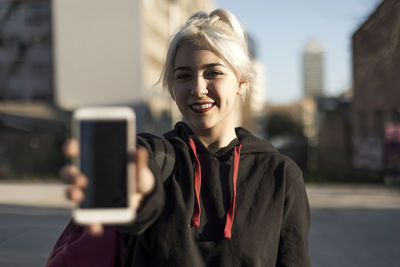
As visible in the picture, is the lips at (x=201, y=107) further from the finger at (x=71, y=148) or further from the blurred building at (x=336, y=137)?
the blurred building at (x=336, y=137)

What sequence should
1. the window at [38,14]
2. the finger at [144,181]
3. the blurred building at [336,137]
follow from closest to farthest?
the finger at [144,181], the blurred building at [336,137], the window at [38,14]

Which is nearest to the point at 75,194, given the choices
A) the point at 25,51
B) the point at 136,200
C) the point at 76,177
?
the point at 76,177

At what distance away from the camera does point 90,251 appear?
4.86 ft

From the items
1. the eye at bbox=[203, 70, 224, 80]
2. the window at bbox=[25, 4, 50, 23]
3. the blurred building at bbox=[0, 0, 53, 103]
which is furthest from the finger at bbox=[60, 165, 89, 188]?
the window at bbox=[25, 4, 50, 23]

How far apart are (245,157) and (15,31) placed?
2973cm

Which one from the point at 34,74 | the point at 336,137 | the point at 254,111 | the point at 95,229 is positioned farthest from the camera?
the point at 254,111

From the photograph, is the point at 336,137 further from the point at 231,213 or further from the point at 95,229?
the point at 95,229

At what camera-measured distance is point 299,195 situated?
5.25 feet

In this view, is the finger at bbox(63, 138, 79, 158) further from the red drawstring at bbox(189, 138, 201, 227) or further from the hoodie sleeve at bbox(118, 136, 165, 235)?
the red drawstring at bbox(189, 138, 201, 227)

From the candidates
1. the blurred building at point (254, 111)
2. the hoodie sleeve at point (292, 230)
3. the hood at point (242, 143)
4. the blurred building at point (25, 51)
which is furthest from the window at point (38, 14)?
the blurred building at point (254, 111)

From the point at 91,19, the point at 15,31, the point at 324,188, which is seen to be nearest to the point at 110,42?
Answer: the point at 91,19

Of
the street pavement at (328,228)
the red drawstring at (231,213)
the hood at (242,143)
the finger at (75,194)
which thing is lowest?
the street pavement at (328,228)

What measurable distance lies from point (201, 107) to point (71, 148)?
2.18 feet

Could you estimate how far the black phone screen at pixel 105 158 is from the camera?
930mm
